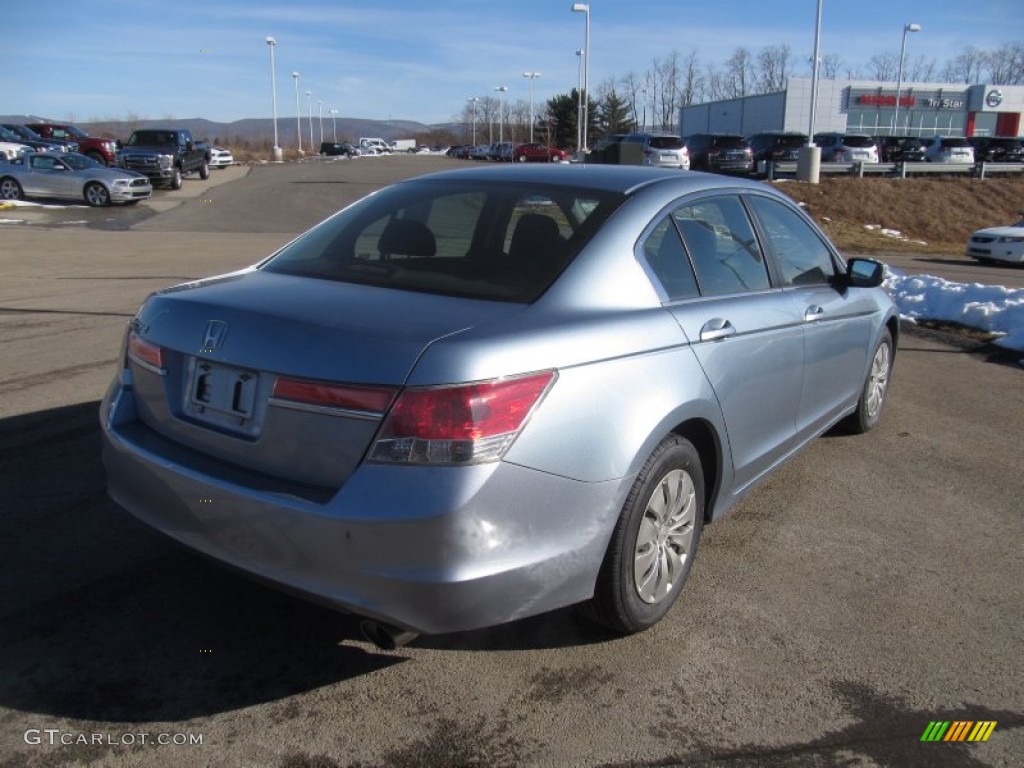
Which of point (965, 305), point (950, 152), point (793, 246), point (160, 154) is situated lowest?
point (965, 305)

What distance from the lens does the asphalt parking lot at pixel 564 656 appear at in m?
2.66

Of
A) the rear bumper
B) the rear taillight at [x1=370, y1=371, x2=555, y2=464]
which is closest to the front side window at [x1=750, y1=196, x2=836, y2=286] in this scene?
the rear bumper

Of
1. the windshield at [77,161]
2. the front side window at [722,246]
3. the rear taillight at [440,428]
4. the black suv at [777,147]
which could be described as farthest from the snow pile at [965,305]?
the black suv at [777,147]

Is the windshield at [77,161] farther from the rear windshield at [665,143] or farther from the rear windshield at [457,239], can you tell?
the rear windshield at [457,239]

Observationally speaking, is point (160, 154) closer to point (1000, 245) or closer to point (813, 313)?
point (1000, 245)

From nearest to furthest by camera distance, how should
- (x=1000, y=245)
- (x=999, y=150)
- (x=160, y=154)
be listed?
(x=1000, y=245) < (x=160, y=154) < (x=999, y=150)

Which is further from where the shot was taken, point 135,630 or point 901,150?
point 901,150

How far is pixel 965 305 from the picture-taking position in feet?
31.8

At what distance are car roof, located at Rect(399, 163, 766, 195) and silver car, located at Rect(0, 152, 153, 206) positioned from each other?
2501 centimetres

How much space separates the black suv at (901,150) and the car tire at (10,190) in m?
34.0

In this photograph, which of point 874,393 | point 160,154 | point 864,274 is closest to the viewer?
point 864,274

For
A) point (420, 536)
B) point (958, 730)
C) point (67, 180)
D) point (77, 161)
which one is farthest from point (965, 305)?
point (77, 161)

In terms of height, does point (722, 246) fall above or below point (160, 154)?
below

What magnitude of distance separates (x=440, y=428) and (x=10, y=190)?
95.7 feet
